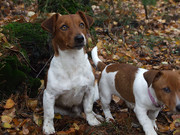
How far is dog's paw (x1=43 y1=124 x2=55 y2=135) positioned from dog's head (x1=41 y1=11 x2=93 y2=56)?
1.18 meters

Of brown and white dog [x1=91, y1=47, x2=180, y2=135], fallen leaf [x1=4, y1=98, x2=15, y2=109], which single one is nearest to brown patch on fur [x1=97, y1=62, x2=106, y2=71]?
brown and white dog [x1=91, y1=47, x2=180, y2=135]

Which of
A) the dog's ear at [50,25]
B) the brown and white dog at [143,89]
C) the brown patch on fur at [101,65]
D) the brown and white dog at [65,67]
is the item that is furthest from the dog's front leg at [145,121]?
the dog's ear at [50,25]

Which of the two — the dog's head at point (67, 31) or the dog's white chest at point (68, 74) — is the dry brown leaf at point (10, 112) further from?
the dog's head at point (67, 31)

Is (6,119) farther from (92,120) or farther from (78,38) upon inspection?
(78,38)

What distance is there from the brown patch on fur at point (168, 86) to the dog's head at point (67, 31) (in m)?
1.23

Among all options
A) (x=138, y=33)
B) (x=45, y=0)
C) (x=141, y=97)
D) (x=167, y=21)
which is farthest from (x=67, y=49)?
(x=167, y=21)

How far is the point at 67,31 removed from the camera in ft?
11.7

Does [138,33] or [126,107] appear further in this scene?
[138,33]

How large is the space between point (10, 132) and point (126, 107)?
2.39m

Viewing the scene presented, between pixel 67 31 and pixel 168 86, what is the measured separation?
167 centimetres

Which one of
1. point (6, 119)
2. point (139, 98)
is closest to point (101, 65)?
point (139, 98)

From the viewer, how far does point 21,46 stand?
495 centimetres

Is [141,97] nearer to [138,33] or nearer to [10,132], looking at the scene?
[10,132]

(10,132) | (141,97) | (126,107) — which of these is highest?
(141,97)
